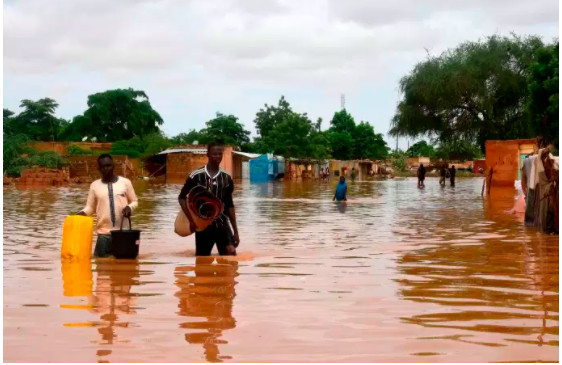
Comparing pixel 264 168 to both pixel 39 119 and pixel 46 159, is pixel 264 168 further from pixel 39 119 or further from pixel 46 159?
pixel 39 119

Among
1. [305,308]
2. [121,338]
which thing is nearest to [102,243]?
[305,308]

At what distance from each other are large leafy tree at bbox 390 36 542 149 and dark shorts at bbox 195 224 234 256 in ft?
124

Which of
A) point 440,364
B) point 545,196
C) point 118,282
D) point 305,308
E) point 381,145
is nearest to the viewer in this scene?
point 440,364

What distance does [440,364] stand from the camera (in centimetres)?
495

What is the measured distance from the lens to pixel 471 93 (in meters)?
47.5

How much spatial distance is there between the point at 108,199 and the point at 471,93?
3983 cm

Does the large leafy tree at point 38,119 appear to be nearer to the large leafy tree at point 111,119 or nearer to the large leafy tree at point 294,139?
the large leafy tree at point 111,119

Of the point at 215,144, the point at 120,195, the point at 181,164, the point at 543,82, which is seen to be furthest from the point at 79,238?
the point at 181,164

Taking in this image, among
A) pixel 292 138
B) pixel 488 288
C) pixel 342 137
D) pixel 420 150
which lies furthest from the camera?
pixel 420 150

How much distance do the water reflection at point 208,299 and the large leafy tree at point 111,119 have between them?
8105cm

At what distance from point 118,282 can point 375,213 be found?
1295 centimetres

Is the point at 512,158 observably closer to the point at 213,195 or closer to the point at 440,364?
the point at 213,195

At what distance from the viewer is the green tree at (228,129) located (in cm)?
8850

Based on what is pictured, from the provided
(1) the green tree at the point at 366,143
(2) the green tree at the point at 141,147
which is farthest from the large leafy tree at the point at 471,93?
(1) the green tree at the point at 366,143
